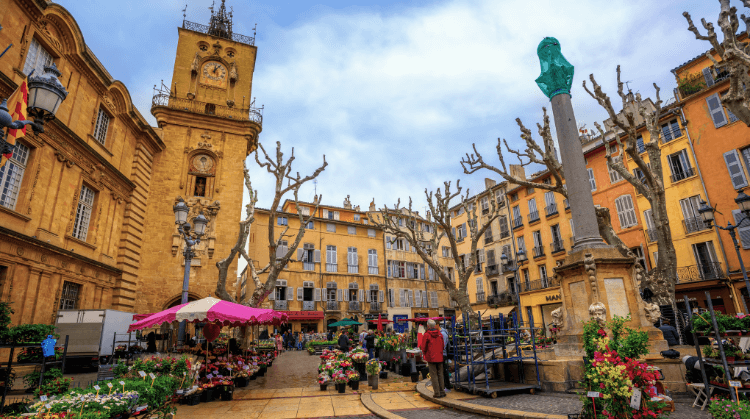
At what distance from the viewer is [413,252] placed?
4119 centimetres

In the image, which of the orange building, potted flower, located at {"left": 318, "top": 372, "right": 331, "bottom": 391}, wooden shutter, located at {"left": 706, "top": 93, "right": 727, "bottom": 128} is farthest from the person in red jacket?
wooden shutter, located at {"left": 706, "top": 93, "right": 727, "bottom": 128}

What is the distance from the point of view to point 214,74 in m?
25.1

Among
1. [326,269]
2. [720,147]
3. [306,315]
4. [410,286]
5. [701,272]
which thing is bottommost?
[306,315]

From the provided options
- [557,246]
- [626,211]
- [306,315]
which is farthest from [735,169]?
[306,315]

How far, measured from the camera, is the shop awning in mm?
32344

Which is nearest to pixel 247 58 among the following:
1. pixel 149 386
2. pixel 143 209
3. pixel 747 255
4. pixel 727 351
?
pixel 143 209

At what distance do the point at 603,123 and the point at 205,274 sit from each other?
93.4ft

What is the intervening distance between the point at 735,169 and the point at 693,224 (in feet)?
10.4

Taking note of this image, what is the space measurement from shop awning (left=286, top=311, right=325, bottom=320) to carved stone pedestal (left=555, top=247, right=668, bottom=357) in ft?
86.4

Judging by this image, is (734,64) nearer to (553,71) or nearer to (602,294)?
(553,71)

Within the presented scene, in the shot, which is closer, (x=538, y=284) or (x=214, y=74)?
(x=214, y=74)

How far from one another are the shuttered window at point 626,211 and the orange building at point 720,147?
12.5 ft

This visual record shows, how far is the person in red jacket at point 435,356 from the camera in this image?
8.19 meters

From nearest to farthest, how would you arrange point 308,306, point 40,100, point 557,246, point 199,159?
point 40,100 → point 199,159 → point 557,246 → point 308,306
